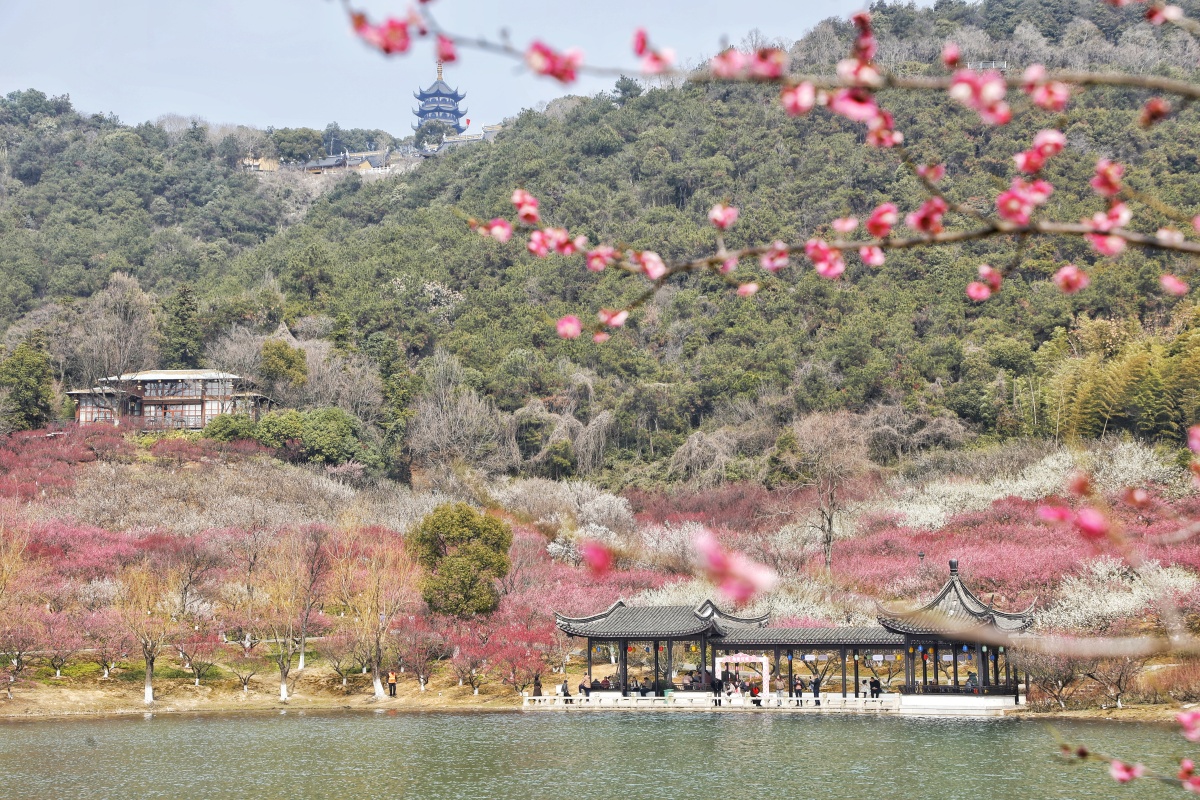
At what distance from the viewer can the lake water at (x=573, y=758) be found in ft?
68.9

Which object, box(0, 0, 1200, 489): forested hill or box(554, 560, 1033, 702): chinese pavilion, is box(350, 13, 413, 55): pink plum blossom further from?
box(0, 0, 1200, 489): forested hill

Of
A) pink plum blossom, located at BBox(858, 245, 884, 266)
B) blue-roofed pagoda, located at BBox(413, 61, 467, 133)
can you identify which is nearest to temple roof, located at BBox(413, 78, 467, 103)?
blue-roofed pagoda, located at BBox(413, 61, 467, 133)

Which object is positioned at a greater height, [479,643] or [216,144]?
[216,144]

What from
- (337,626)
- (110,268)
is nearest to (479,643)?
(337,626)

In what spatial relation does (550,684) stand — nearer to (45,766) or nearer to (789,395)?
(45,766)

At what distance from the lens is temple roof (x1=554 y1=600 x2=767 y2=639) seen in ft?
104

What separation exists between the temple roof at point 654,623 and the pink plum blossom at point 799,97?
28.5m

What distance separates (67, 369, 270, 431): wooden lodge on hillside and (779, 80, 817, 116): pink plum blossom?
5903 cm

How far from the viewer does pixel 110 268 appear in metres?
81.4

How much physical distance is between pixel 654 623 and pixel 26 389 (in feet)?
122

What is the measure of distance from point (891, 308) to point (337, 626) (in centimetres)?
3635

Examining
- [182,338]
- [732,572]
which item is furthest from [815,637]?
[182,338]

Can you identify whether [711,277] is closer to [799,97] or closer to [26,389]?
[26,389]

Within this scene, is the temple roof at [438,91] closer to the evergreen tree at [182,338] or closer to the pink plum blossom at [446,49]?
the evergreen tree at [182,338]
